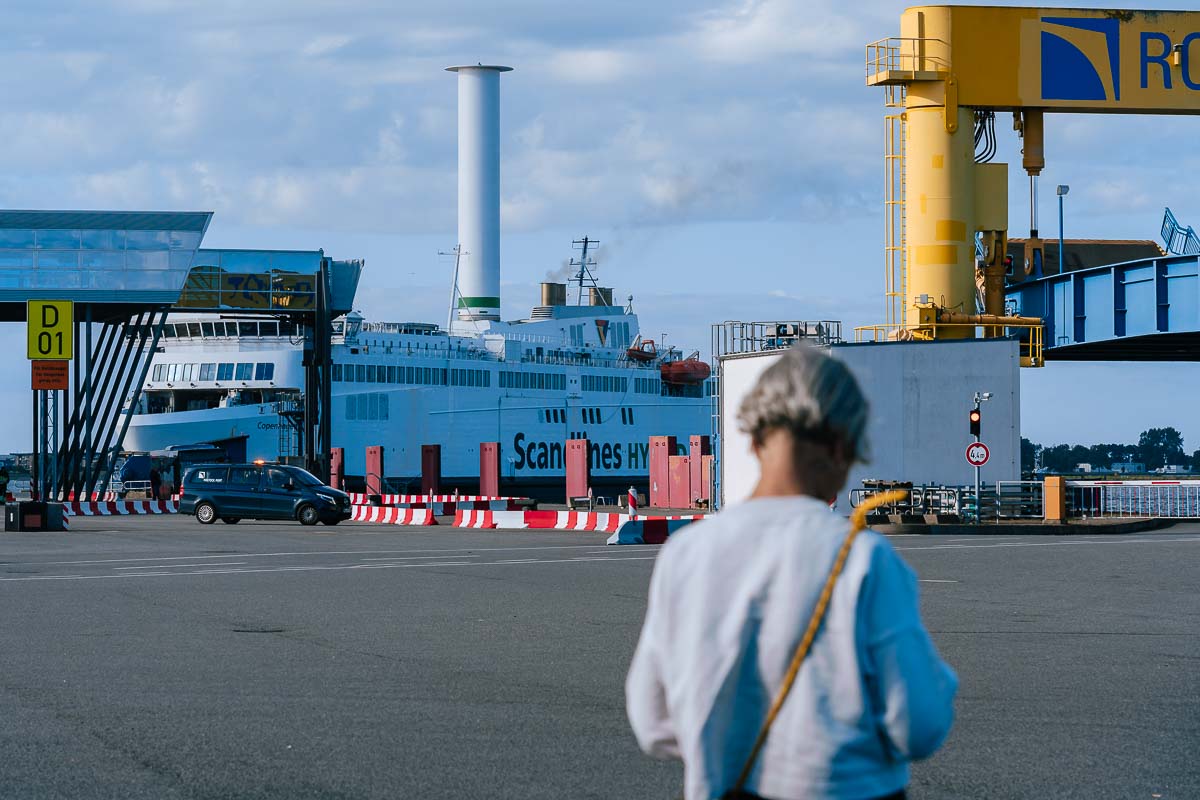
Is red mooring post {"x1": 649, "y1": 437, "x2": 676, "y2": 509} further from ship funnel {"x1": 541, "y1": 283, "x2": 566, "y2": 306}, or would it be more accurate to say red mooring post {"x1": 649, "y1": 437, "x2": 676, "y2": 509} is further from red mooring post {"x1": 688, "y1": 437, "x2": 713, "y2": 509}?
ship funnel {"x1": 541, "y1": 283, "x2": 566, "y2": 306}

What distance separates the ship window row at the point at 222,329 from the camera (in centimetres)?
6788

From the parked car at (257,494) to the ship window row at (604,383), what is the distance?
4366 cm

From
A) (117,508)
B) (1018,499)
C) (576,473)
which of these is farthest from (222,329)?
(1018,499)

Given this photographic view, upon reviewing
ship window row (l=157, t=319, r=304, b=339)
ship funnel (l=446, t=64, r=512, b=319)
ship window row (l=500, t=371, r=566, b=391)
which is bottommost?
ship window row (l=500, t=371, r=566, b=391)

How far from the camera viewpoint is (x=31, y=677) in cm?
944

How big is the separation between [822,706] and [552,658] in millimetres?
7629

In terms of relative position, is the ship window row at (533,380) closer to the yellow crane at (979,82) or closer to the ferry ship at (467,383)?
the ferry ship at (467,383)

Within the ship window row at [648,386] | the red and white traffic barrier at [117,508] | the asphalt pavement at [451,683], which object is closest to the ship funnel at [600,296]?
the ship window row at [648,386]

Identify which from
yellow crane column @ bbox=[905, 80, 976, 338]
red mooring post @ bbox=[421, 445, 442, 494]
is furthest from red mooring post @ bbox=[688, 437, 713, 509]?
red mooring post @ bbox=[421, 445, 442, 494]

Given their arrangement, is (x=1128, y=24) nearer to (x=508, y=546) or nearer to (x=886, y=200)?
(x=886, y=200)

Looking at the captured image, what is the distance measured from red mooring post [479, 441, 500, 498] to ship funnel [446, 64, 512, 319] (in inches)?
1415

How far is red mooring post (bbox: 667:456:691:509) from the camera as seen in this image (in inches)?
1645

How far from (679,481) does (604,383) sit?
37614 millimetres

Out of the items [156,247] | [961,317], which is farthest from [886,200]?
[156,247]
